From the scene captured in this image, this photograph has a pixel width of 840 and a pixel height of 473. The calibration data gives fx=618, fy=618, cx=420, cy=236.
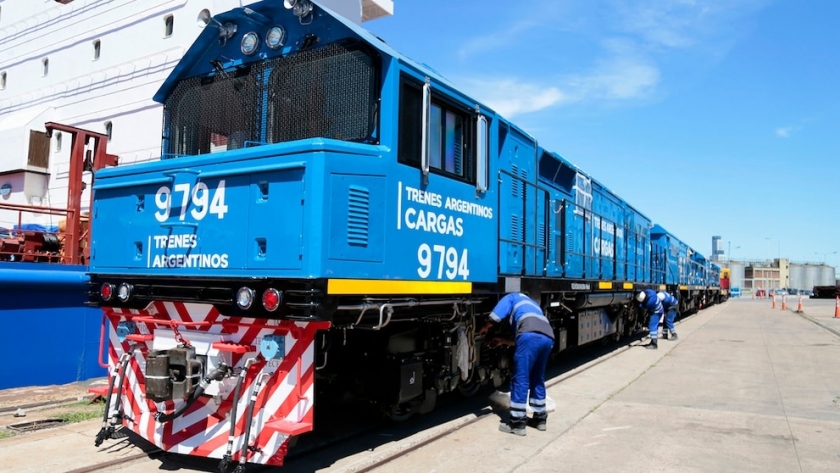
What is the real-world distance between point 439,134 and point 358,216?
4.88 ft

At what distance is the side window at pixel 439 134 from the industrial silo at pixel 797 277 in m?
123

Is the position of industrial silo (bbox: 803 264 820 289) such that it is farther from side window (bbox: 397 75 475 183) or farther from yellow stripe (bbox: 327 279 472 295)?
yellow stripe (bbox: 327 279 472 295)

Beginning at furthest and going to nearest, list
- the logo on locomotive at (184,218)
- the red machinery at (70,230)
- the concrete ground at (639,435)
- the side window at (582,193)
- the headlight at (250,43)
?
the side window at (582,193) → the red machinery at (70,230) → the headlight at (250,43) → the concrete ground at (639,435) → the logo on locomotive at (184,218)

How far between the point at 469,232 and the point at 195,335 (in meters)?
2.65

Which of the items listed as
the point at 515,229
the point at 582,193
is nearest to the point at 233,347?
the point at 515,229

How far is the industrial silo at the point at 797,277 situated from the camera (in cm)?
11036

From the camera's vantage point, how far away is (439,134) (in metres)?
5.59

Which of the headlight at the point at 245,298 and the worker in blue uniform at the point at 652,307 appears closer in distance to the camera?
the headlight at the point at 245,298

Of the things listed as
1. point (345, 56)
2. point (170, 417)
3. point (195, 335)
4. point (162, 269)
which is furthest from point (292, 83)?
point (170, 417)

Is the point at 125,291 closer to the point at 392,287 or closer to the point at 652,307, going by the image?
the point at 392,287

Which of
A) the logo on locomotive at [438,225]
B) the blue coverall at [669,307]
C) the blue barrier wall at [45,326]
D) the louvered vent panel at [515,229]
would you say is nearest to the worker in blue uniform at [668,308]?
the blue coverall at [669,307]

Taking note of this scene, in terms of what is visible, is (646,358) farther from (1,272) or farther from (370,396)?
(1,272)

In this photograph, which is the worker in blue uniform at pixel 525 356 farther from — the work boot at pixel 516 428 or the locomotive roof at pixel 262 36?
the locomotive roof at pixel 262 36

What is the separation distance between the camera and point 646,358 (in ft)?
40.4
